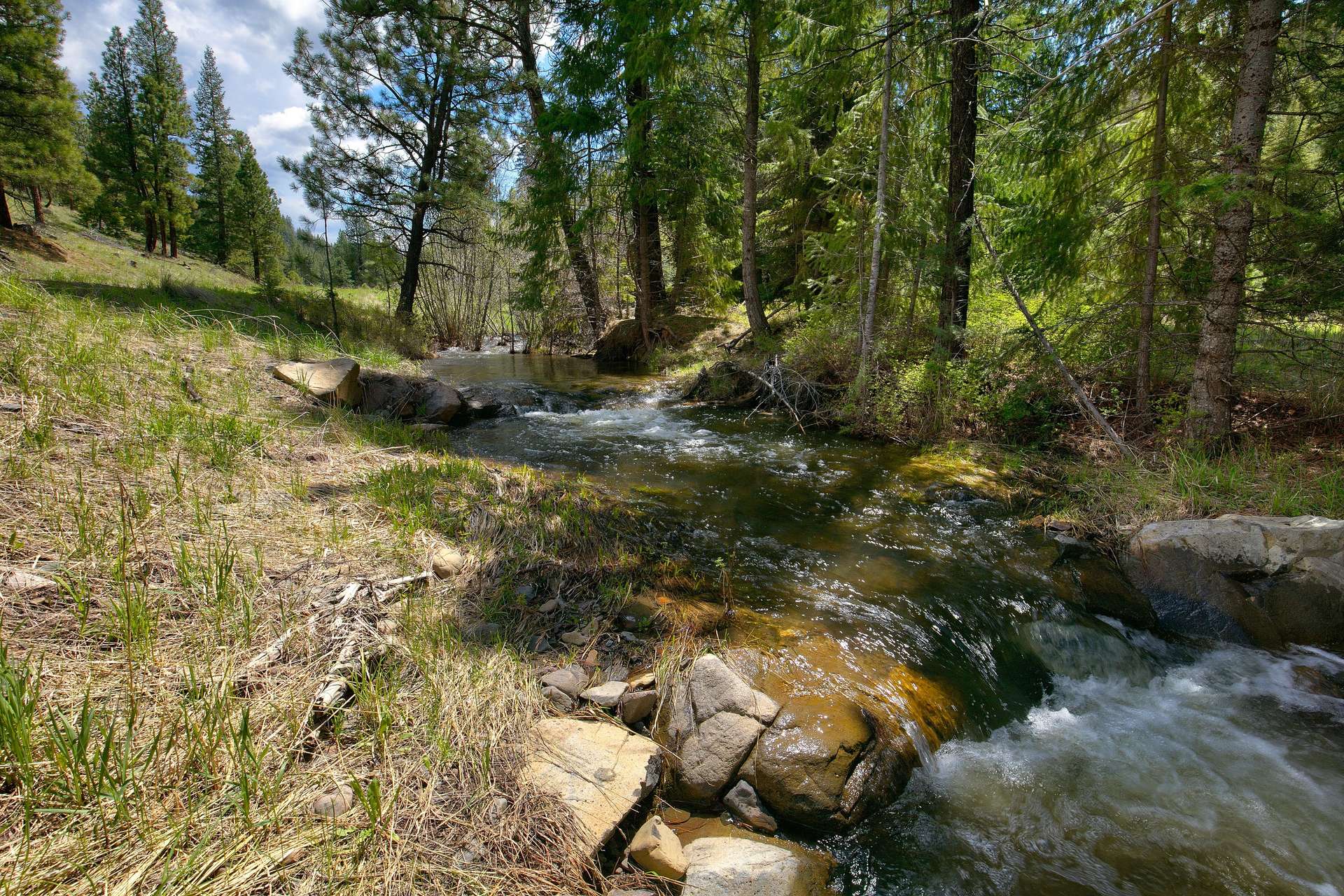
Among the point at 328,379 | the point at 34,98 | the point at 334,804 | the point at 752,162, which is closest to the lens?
the point at 334,804

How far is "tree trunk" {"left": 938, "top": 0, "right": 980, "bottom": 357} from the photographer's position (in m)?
7.55

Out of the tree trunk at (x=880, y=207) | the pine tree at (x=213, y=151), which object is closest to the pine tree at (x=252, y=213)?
the pine tree at (x=213, y=151)

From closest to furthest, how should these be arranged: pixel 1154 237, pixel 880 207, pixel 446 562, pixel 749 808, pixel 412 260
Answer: pixel 749 808 < pixel 446 562 < pixel 1154 237 < pixel 880 207 < pixel 412 260

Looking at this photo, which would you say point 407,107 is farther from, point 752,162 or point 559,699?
point 559,699

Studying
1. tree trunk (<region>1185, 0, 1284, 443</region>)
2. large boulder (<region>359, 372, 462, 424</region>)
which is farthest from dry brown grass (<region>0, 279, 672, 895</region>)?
tree trunk (<region>1185, 0, 1284, 443</region>)

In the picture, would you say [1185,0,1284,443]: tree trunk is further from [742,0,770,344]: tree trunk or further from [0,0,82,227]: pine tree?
[0,0,82,227]: pine tree

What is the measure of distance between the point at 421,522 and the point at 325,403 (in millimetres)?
3505

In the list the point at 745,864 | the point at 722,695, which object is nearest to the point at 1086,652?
the point at 722,695

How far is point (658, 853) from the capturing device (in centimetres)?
212

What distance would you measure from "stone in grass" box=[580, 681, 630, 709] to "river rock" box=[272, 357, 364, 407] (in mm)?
5155

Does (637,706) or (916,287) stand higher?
(916,287)

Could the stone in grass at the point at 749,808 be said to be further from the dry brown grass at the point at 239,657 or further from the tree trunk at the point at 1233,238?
the tree trunk at the point at 1233,238

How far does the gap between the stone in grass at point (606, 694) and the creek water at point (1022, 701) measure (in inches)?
→ 42.1

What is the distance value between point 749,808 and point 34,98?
2443 centimetres
